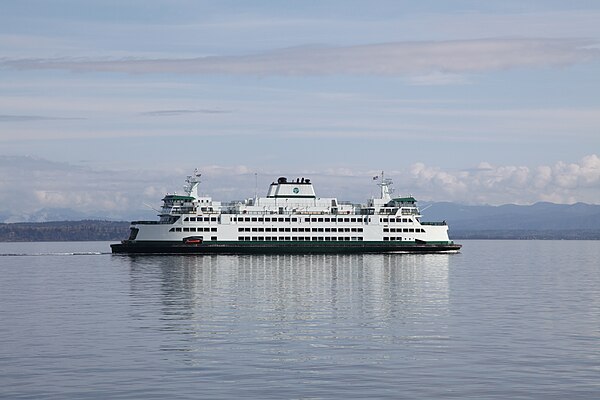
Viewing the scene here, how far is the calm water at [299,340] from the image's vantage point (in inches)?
1187

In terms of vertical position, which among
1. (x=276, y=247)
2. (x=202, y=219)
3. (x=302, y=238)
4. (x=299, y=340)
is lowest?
(x=299, y=340)

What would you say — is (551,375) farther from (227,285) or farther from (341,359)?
(227,285)

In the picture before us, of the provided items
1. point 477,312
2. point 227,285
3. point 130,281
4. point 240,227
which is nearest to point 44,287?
point 130,281

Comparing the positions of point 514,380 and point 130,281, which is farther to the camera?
point 130,281

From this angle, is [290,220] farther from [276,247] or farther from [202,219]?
[202,219]

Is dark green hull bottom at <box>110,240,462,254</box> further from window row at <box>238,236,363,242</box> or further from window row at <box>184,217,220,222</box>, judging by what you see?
window row at <box>184,217,220,222</box>

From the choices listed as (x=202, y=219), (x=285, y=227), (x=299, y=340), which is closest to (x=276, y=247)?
(x=285, y=227)

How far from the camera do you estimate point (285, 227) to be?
131125 millimetres

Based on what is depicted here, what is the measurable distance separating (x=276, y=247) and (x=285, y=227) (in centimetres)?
325

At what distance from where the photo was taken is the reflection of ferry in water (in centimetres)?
12700

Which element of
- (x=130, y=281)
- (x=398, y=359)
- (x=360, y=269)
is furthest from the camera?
(x=360, y=269)

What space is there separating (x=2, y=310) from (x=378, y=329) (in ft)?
76.7

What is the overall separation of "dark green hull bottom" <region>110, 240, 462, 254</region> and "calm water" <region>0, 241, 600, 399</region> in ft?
162

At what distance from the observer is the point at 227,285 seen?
2844 inches
